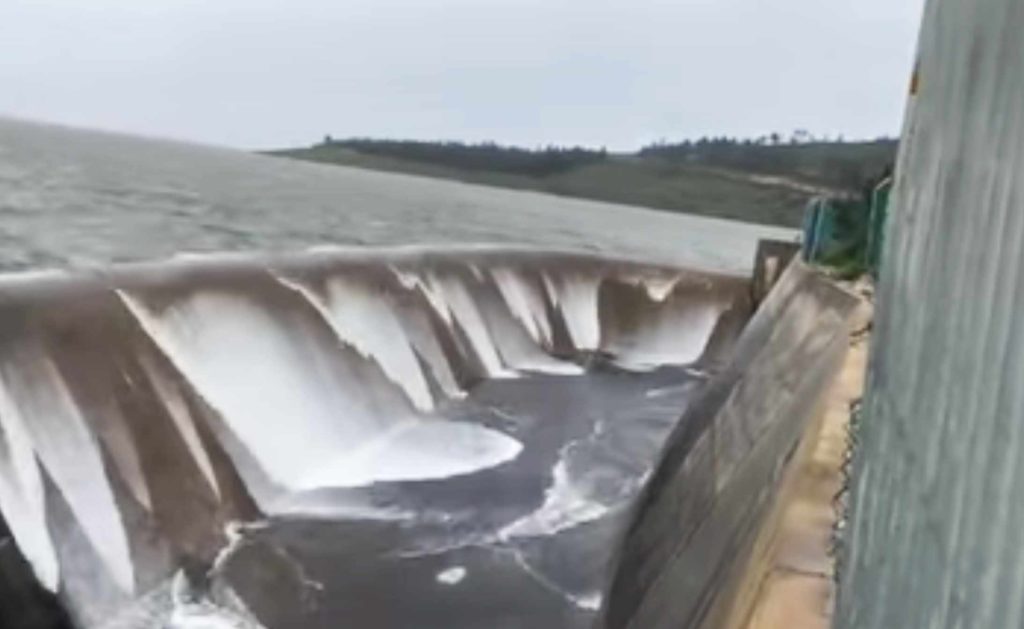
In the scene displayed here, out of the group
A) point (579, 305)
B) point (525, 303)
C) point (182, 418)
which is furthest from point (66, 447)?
point (579, 305)

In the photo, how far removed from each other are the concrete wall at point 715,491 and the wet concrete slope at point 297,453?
0.50 meters

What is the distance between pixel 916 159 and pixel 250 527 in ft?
22.6

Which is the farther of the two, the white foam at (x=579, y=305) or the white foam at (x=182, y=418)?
the white foam at (x=579, y=305)

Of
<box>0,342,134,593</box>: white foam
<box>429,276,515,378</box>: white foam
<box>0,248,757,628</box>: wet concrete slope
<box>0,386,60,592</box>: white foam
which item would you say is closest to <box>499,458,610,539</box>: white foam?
<box>0,248,757,628</box>: wet concrete slope

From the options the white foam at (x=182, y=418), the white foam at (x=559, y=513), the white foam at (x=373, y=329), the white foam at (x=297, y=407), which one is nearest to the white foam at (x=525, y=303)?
the white foam at (x=373, y=329)

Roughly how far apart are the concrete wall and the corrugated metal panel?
1757mm

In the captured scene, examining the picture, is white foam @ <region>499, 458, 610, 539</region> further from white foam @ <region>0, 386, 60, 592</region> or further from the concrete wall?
white foam @ <region>0, 386, 60, 592</region>

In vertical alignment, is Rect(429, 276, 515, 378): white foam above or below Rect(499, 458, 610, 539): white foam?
above

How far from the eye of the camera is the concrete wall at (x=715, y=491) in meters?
4.05

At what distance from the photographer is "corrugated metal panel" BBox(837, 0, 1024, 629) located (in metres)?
1.46

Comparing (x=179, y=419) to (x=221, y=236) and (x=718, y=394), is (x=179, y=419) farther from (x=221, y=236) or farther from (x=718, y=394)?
(x=221, y=236)

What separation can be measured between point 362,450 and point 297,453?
922 mm

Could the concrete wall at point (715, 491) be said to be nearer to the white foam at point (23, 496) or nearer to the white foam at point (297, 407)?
the white foam at point (23, 496)

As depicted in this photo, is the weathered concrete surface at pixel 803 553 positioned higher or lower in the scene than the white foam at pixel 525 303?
higher
